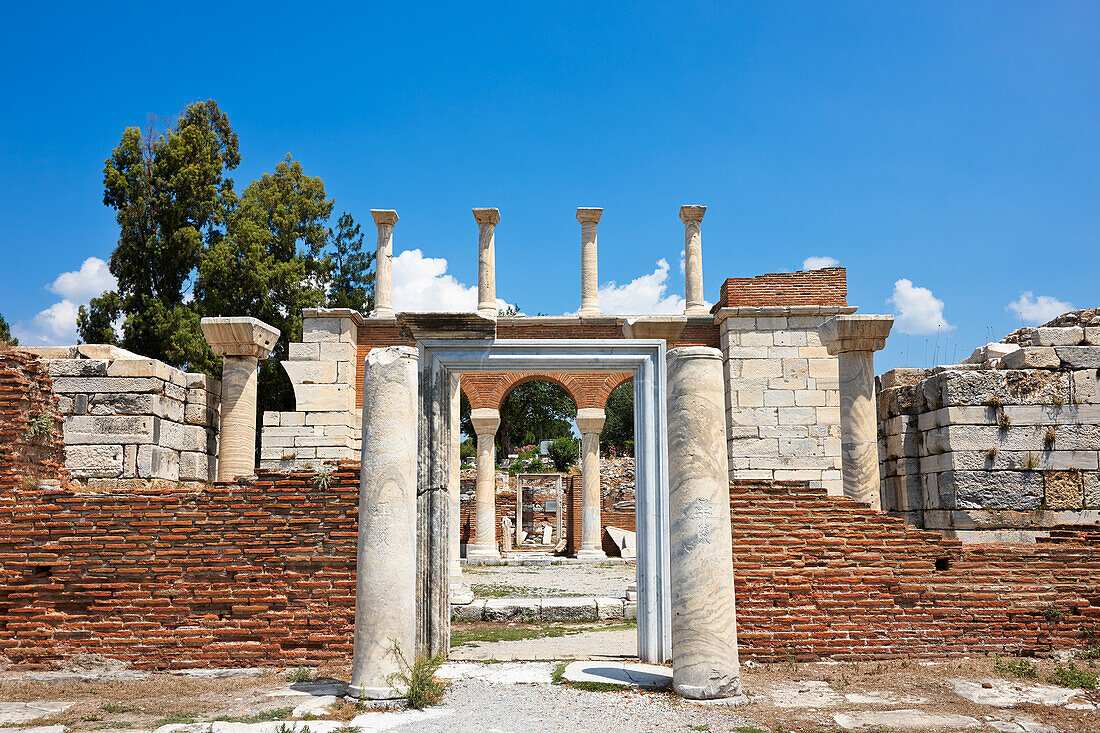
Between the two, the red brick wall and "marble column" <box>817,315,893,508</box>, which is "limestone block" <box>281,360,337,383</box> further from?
"marble column" <box>817,315,893,508</box>

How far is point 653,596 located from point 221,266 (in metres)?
20.8

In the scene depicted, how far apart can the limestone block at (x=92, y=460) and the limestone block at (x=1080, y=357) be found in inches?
392

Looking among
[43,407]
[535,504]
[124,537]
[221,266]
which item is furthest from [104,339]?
[124,537]

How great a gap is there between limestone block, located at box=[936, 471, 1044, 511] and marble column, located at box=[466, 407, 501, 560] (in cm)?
1194

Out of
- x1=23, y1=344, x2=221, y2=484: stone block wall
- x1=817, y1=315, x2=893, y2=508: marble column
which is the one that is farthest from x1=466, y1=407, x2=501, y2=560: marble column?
x1=23, y1=344, x2=221, y2=484: stone block wall

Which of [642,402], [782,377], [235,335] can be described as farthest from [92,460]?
[782,377]

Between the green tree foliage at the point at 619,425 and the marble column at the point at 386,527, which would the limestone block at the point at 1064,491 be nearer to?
the marble column at the point at 386,527

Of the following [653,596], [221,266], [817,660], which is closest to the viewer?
[653,596]

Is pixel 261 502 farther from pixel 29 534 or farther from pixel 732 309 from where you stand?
pixel 732 309

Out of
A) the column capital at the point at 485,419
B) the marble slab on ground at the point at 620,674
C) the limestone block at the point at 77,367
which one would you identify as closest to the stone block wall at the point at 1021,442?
the marble slab on ground at the point at 620,674

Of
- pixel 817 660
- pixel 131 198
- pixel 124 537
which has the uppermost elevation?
pixel 131 198

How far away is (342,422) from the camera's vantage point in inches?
651

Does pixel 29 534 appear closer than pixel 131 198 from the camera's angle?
Yes

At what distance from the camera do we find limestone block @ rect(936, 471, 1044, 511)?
791cm
